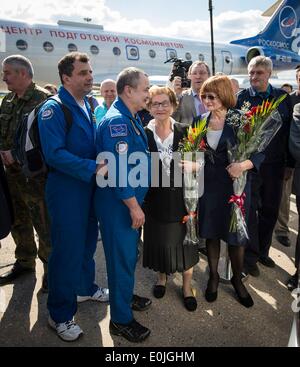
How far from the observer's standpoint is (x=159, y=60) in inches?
555

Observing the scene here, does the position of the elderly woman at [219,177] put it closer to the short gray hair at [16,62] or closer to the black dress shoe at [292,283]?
the black dress shoe at [292,283]

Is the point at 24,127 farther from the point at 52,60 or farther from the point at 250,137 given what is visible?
the point at 52,60

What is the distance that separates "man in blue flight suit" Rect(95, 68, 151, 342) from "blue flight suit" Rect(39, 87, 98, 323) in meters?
0.14

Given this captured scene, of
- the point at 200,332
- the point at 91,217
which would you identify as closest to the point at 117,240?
the point at 91,217

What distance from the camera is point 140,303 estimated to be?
2.77m

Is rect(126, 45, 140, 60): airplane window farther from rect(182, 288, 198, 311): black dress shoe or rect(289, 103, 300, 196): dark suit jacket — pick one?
rect(182, 288, 198, 311): black dress shoe

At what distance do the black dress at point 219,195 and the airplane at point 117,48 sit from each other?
1035 centimetres

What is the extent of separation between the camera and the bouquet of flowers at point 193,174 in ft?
7.69

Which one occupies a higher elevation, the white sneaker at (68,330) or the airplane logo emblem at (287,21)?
the airplane logo emblem at (287,21)

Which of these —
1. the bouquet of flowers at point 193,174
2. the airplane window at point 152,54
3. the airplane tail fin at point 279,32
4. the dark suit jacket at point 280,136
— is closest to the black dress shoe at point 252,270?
the bouquet of flowers at point 193,174

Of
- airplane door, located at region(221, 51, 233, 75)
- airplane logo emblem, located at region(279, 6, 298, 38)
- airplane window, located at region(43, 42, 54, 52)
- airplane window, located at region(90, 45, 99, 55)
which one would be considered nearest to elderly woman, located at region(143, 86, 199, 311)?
airplane window, located at region(43, 42, 54, 52)

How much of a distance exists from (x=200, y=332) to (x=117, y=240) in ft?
3.53

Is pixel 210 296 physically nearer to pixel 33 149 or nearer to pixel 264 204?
pixel 264 204

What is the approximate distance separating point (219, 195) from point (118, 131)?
46.9 inches
